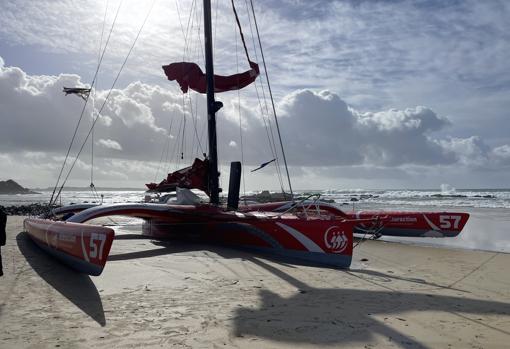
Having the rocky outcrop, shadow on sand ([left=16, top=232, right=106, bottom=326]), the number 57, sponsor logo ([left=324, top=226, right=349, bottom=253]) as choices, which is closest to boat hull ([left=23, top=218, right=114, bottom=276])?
shadow on sand ([left=16, top=232, right=106, bottom=326])

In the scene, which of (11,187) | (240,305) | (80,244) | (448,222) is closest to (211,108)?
(80,244)

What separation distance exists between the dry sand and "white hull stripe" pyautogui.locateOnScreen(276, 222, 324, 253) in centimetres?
73

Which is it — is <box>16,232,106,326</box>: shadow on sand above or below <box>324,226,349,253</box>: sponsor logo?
below

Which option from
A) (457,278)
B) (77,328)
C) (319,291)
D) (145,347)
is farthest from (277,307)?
(457,278)

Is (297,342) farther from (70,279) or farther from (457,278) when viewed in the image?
(457,278)

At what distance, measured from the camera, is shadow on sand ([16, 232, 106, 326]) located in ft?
14.5

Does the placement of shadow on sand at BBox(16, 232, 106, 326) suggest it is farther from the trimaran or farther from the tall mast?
the tall mast

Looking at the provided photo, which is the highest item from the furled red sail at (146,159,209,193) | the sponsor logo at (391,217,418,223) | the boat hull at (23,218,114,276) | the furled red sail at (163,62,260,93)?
the furled red sail at (163,62,260,93)

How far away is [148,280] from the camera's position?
573 cm

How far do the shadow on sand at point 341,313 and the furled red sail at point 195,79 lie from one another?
6.46 meters

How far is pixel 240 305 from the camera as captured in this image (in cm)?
473

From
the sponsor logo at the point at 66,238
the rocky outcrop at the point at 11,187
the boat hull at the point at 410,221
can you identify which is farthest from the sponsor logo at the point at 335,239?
the rocky outcrop at the point at 11,187

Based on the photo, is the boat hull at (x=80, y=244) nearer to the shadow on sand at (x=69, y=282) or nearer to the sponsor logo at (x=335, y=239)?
the shadow on sand at (x=69, y=282)

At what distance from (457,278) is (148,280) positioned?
4.82m
